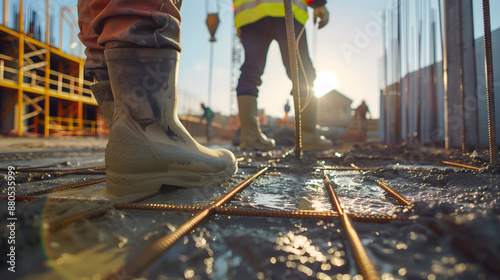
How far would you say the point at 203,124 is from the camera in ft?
47.8

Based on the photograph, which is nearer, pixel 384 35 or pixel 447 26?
pixel 447 26

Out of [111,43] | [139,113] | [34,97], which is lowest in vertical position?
[139,113]

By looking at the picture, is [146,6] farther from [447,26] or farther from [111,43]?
[447,26]

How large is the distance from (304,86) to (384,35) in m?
5.01

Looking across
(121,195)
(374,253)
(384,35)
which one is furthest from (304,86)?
(384,35)

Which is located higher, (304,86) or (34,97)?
(34,97)

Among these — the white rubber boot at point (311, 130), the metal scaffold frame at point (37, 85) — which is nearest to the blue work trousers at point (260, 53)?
the white rubber boot at point (311, 130)

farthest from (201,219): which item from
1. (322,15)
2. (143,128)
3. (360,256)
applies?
(322,15)

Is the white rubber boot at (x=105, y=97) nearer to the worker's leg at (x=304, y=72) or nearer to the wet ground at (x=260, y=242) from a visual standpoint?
the wet ground at (x=260, y=242)

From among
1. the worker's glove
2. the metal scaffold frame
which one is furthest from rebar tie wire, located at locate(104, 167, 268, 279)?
the metal scaffold frame

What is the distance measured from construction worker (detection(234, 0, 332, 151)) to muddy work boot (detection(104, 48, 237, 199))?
60.2 inches

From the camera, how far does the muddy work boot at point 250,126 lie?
2.42 m

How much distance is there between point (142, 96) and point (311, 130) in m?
1.99

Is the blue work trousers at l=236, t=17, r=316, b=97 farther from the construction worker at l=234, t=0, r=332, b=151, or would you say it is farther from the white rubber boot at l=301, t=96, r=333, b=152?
the white rubber boot at l=301, t=96, r=333, b=152
